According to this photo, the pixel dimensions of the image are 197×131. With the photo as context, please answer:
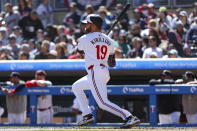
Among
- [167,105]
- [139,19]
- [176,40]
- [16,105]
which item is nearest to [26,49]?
[16,105]

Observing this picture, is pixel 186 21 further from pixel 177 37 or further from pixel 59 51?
pixel 59 51

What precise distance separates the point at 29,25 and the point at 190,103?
20.5 feet

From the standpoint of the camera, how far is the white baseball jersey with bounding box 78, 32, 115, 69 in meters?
7.77

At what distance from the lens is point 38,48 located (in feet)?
45.9

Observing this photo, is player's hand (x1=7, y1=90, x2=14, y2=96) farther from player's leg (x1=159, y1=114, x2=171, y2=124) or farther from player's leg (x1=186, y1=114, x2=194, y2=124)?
player's leg (x1=186, y1=114, x2=194, y2=124)

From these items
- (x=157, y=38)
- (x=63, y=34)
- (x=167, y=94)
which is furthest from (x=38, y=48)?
(x=167, y=94)

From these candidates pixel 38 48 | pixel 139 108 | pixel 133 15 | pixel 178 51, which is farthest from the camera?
pixel 133 15

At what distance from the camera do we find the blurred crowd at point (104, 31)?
1303cm

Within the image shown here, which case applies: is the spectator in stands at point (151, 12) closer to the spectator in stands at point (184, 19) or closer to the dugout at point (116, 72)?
the spectator in stands at point (184, 19)

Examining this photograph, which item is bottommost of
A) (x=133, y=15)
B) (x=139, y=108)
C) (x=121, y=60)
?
(x=139, y=108)

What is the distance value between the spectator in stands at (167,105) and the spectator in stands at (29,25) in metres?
5.61

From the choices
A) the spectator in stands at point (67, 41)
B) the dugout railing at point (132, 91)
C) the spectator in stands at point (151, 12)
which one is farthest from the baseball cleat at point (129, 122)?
the spectator in stands at point (151, 12)

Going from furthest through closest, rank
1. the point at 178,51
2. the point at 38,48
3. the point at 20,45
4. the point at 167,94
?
1. the point at 20,45
2. the point at 38,48
3. the point at 178,51
4. the point at 167,94

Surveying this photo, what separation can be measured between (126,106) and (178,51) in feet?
7.11
